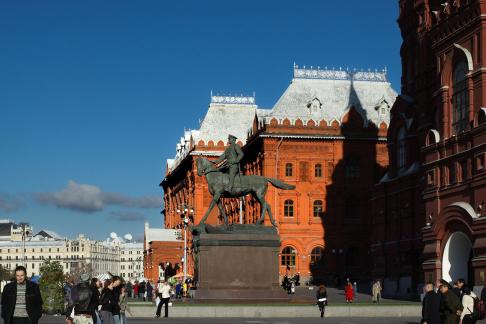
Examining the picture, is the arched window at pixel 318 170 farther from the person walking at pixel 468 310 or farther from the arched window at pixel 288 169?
the person walking at pixel 468 310

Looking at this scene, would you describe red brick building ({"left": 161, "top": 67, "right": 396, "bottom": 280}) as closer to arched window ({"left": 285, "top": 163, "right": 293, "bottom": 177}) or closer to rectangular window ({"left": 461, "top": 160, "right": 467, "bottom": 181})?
arched window ({"left": 285, "top": 163, "right": 293, "bottom": 177})

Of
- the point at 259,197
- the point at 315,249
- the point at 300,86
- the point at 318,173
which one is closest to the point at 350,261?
the point at 315,249

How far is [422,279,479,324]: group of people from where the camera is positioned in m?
21.7

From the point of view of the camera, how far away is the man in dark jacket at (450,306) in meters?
21.7

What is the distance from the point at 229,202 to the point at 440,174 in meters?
52.3

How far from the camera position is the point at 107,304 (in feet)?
79.7

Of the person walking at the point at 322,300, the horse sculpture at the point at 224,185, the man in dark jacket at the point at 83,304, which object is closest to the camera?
the man in dark jacket at the point at 83,304

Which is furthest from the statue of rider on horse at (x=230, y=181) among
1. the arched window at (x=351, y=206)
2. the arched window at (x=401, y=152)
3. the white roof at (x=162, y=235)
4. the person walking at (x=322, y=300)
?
the white roof at (x=162, y=235)

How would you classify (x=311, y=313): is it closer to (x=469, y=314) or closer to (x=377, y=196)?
(x=469, y=314)

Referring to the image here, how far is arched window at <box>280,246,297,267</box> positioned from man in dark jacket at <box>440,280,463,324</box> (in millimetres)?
64054

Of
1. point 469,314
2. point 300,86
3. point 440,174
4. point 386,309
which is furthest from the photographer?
point 300,86

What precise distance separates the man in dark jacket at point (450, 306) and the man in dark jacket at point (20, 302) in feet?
→ 31.7

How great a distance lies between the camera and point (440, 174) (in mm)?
54219

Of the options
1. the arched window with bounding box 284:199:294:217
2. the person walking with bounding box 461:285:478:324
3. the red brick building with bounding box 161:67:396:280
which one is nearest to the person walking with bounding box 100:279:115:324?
the person walking with bounding box 461:285:478:324
